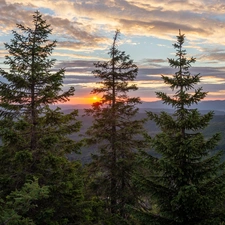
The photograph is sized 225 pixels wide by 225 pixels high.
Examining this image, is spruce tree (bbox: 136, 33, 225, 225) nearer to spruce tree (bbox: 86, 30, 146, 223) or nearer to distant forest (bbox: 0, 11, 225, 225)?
distant forest (bbox: 0, 11, 225, 225)

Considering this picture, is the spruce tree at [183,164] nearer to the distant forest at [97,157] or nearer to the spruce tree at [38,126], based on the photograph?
the distant forest at [97,157]

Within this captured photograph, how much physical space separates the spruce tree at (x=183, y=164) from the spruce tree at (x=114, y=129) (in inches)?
334

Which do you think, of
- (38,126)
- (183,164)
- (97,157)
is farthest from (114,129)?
(183,164)

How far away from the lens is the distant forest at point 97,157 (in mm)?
9922

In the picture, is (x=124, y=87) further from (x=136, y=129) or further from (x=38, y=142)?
(x=38, y=142)

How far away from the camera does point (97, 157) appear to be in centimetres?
2055

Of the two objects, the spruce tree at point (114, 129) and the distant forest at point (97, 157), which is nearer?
the distant forest at point (97, 157)

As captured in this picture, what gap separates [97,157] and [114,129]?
113 inches

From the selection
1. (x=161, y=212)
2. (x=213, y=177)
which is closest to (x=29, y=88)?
(x=161, y=212)

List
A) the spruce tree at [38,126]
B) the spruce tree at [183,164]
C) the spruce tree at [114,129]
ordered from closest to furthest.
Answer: the spruce tree at [183,164], the spruce tree at [38,126], the spruce tree at [114,129]

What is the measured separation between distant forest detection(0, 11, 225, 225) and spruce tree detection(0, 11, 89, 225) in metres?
0.05

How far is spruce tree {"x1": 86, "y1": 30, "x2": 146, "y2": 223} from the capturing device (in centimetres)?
1958

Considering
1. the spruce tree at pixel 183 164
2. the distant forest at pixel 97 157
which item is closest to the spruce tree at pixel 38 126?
the distant forest at pixel 97 157

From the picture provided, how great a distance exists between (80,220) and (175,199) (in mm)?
6916
